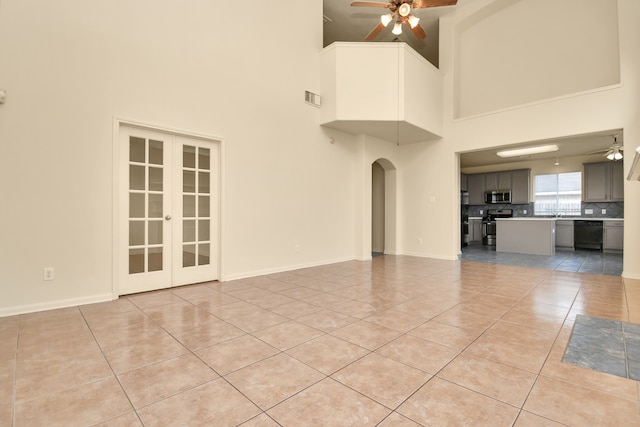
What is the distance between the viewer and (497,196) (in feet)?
Result: 31.3

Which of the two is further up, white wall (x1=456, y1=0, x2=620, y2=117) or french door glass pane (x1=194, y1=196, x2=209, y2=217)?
white wall (x1=456, y1=0, x2=620, y2=117)

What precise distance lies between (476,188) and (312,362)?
9.79 metres

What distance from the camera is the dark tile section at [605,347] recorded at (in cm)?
194

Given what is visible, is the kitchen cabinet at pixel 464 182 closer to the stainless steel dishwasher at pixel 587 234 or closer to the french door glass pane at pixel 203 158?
the stainless steel dishwasher at pixel 587 234

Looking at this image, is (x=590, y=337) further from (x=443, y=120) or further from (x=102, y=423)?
(x=443, y=120)

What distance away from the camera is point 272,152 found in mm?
4879

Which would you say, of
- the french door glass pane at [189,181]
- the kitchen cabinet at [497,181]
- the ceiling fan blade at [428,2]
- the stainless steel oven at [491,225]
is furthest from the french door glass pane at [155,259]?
the kitchen cabinet at [497,181]

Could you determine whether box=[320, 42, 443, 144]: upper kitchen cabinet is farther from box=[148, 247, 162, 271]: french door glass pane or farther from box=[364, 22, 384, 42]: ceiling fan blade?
box=[148, 247, 162, 271]: french door glass pane

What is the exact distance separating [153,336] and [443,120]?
6.46 meters

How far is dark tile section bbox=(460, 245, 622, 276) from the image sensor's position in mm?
5255

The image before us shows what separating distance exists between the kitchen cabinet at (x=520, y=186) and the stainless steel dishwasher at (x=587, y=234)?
1.43m

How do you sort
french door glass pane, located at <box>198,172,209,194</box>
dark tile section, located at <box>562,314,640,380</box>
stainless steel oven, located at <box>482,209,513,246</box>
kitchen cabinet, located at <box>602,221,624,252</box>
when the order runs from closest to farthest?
dark tile section, located at <box>562,314,640,380</box> → french door glass pane, located at <box>198,172,209,194</box> → kitchen cabinet, located at <box>602,221,624,252</box> → stainless steel oven, located at <box>482,209,513,246</box>

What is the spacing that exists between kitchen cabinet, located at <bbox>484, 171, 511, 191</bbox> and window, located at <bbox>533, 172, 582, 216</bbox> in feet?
2.37

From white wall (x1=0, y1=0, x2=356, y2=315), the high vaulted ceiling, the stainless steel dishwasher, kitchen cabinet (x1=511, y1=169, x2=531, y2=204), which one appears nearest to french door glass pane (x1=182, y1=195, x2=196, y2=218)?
white wall (x1=0, y1=0, x2=356, y2=315)
